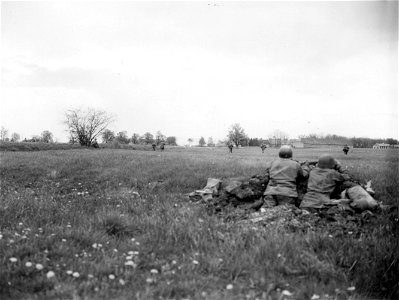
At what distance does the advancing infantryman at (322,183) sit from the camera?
25.6ft

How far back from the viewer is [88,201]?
357 inches

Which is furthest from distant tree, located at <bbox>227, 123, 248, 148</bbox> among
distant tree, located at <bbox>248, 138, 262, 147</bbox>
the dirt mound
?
the dirt mound

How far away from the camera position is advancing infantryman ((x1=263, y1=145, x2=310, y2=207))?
26.7 feet

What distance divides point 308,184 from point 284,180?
59 centimetres

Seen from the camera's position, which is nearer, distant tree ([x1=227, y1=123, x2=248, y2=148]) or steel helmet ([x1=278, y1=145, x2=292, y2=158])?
steel helmet ([x1=278, y1=145, x2=292, y2=158])

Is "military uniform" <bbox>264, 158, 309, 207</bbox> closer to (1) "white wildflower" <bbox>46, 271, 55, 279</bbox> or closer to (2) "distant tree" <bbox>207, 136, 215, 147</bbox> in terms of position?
(1) "white wildflower" <bbox>46, 271, 55, 279</bbox>

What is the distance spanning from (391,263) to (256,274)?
220 centimetres

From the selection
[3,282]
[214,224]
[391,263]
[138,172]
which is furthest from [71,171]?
[391,263]

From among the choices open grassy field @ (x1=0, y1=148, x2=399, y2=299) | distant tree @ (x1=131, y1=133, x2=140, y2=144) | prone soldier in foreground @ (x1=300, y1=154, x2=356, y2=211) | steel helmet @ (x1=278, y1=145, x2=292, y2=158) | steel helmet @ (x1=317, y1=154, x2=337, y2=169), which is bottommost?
open grassy field @ (x1=0, y1=148, x2=399, y2=299)

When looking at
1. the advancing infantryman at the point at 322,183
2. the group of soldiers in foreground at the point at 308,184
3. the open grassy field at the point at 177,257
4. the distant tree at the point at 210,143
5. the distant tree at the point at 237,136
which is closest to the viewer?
the open grassy field at the point at 177,257


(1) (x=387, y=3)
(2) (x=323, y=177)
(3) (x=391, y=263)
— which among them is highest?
(1) (x=387, y=3)

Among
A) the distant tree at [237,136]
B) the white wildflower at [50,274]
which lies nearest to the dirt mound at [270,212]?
the white wildflower at [50,274]

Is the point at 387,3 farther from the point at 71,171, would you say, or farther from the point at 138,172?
the point at 71,171

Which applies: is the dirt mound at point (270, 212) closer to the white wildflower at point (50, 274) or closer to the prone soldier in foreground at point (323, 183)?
the prone soldier in foreground at point (323, 183)
